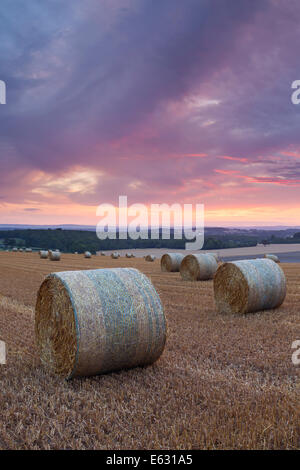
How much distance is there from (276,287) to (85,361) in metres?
6.96

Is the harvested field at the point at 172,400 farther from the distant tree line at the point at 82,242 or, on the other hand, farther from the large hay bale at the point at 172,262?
the distant tree line at the point at 82,242

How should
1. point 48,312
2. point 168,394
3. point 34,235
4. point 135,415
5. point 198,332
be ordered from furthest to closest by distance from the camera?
point 34,235, point 198,332, point 48,312, point 168,394, point 135,415

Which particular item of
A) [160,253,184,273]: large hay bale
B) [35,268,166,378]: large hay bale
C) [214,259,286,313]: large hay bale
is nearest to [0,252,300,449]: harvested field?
[35,268,166,378]: large hay bale

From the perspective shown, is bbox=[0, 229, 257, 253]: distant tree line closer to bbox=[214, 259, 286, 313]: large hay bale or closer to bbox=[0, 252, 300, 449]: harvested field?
bbox=[214, 259, 286, 313]: large hay bale

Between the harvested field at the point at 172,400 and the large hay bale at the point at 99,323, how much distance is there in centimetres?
24

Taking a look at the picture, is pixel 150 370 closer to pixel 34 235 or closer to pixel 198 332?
pixel 198 332

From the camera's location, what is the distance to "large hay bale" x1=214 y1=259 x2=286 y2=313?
10289mm

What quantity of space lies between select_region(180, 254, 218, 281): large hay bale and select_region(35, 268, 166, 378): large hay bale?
1303 cm

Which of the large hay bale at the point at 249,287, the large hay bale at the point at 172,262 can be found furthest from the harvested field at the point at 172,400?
the large hay bale at the point at 172,262

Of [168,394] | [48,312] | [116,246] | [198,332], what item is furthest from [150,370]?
[116,246]

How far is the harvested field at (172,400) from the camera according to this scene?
12.6 feet

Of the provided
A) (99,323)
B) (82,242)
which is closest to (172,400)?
(99,323)

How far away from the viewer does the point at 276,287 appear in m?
10.6

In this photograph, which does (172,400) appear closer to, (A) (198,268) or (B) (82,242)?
(A) (198,268)
